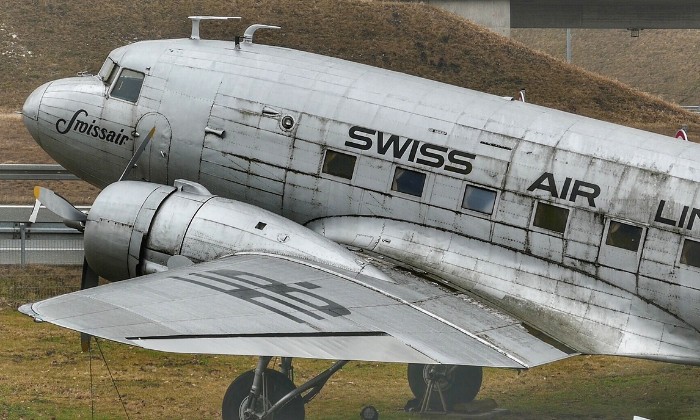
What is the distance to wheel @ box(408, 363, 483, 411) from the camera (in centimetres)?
2089

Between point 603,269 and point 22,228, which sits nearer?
point 603,269

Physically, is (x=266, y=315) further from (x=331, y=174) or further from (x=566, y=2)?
(x=566, y=2)

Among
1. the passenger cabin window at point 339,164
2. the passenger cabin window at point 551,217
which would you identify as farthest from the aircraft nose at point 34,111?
the passenger cabin window at point 551,217

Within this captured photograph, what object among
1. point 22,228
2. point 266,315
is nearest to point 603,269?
point 266,315

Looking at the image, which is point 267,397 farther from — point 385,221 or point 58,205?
point 58,205

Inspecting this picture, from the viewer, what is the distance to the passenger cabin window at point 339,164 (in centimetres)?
1992

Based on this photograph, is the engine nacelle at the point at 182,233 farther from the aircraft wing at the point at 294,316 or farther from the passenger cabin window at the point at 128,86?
the passenger cabin window at the point at 128,86

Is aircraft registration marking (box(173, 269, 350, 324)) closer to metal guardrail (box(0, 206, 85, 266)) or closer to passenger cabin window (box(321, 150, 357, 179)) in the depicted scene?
passenger cabin window (box(321, 150, 357, 179))

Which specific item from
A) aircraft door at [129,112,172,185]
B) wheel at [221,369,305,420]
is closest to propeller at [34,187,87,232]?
aircraft door at [129,112,172,185]

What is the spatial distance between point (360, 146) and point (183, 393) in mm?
5637

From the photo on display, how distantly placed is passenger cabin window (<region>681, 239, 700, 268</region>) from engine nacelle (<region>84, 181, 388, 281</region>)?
179 inches

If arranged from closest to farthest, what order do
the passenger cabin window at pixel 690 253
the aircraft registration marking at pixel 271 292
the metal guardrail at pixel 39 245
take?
the aircraft registration marking at pixel 271 292, the passenger cabin window at pixel 690 253, the metal guardrail at pixel 39 245

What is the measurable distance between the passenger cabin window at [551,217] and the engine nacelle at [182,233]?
267 centimetres

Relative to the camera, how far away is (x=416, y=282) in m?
18.4
